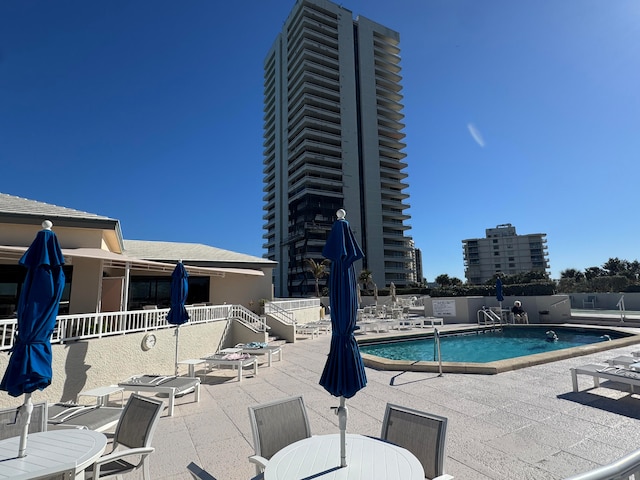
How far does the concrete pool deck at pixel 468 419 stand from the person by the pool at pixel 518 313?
11.3 meters

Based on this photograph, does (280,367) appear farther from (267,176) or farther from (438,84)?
(267,176)

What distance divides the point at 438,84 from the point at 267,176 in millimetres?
60810

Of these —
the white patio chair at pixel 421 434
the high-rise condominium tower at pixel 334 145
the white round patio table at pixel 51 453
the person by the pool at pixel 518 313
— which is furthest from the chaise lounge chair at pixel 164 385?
the high-rise condominium tower at pixel 334 145

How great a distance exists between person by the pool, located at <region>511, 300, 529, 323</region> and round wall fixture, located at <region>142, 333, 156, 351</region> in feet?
64.2

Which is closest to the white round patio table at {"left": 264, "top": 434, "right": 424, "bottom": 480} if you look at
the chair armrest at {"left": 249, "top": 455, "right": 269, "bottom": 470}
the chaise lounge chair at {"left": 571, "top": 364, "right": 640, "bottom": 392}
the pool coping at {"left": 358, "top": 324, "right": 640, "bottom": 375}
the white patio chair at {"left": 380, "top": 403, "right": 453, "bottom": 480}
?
the chair armrest at {"left": 249, "top": 455, "right": 269, "bottom": 470}

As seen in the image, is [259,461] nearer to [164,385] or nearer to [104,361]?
[164,385]

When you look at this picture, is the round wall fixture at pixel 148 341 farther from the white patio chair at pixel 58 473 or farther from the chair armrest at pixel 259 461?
the chair armrest at pixel 259 461

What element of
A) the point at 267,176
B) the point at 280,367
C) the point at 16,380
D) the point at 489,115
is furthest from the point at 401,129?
the point at 16,380

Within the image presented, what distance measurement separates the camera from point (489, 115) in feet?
58.6

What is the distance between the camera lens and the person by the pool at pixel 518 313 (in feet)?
60.6

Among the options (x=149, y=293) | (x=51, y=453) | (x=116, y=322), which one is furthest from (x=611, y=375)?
(x=149, y=293)

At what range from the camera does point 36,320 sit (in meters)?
3.73

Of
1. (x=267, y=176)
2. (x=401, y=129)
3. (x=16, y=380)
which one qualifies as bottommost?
(x=16, y=380)

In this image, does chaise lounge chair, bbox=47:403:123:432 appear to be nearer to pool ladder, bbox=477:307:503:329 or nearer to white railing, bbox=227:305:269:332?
white railing, bbox=227:305:269:332
